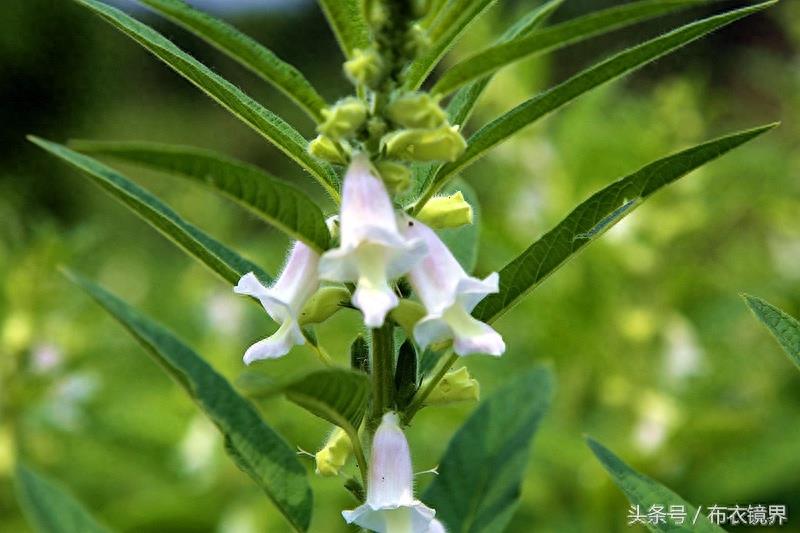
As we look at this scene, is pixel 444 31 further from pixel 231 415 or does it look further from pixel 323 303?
pixel 231 415

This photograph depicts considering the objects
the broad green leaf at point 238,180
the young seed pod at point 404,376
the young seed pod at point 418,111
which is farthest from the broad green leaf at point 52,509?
the young seed pod at point 418,111

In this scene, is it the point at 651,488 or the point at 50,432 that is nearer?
the point at 651,488

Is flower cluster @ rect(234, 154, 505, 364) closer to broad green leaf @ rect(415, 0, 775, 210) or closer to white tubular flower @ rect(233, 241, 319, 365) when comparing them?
white tubular flower @ rect(233, 241, 319, 365)

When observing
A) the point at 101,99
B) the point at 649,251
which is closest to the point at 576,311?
the point at 649,251

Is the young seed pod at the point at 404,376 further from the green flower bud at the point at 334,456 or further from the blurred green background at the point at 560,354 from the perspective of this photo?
the blurred green background at the point at 560,354

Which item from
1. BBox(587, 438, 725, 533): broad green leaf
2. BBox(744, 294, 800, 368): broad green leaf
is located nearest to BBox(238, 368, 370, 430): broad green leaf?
BBox(587, 438, 725, 533): broad green leaf

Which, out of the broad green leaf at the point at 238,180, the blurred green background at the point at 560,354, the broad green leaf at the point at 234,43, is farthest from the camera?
the blurred green background at the point at 560,354

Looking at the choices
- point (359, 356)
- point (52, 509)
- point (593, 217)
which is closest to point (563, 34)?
point (593, 217)

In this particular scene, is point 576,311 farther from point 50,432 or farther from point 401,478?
point 401,478
